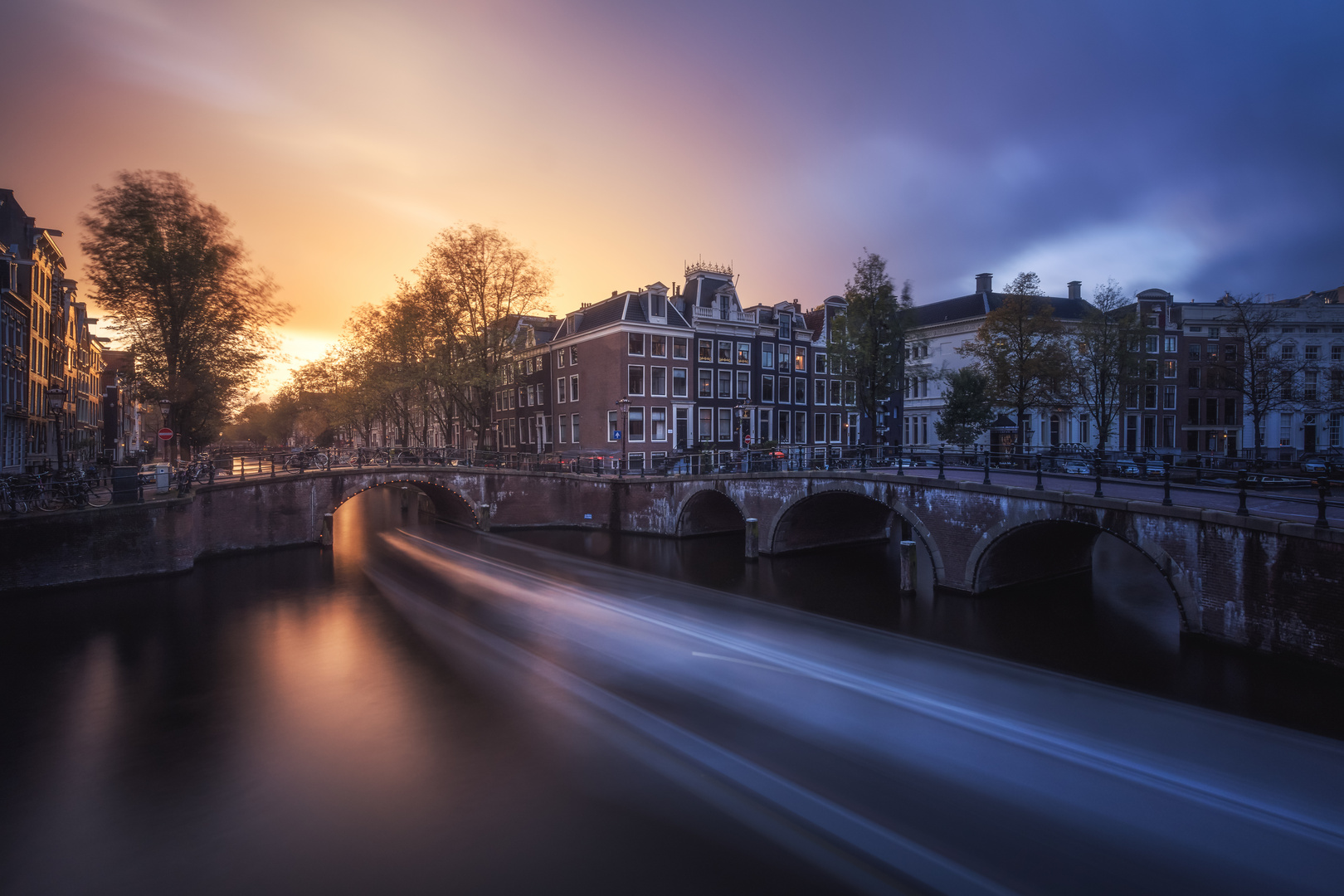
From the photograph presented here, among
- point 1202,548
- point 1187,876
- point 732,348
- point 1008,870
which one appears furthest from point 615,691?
point 732,348

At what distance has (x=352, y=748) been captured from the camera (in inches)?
424

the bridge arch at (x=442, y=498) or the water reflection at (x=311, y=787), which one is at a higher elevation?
the bridge arch at (x=442, y=498)

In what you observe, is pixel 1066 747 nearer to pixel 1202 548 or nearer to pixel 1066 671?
pixel 1066 671

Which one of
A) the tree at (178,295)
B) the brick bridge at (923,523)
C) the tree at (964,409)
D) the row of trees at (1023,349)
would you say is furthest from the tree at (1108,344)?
the tree at (178,295)

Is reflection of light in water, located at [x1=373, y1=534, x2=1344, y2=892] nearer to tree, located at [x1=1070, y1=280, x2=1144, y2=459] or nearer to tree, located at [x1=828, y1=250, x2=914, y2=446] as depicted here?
tree, located at [x1=828, y1=250, x2=914, y2=446]

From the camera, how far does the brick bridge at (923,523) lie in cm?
1200

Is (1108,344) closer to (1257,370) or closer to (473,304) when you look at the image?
(1257,370)

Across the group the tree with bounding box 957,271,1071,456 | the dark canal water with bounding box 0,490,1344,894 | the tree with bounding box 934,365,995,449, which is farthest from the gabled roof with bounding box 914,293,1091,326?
the dark canal water with bounding box 0,490,1344,894

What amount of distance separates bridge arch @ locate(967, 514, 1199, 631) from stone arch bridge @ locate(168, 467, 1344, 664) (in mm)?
45

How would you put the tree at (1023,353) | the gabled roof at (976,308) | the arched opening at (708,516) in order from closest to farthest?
the arched opening at (708,516), the tree at (1023,353), the gabled roof at (976,308)

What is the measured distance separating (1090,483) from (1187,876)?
15.0 metres

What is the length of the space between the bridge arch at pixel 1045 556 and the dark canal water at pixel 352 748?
2.46 ft

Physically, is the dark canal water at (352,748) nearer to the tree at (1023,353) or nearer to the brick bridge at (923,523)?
the brick bridge at (923,523)

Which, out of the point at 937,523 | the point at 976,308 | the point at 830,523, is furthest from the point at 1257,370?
the point at 937,523
